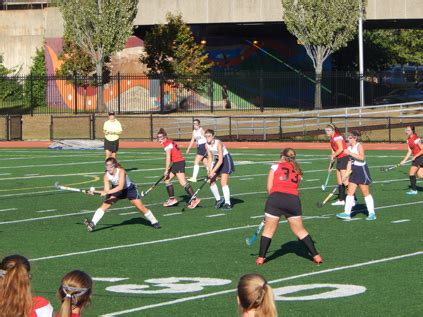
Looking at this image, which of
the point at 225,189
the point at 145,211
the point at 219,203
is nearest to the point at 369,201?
the point at 225,189

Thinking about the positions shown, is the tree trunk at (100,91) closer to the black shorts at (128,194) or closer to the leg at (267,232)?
the black shorts at (128,194)

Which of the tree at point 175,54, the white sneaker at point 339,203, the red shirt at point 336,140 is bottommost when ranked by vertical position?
the white sneaker at point 339,203

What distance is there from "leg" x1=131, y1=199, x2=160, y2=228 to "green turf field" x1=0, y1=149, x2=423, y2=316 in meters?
0.18

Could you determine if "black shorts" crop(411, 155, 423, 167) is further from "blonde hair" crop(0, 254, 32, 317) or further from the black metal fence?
the black metal fence

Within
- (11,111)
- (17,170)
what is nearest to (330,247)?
(17,170)

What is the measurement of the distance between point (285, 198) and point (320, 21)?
4115 centimetres

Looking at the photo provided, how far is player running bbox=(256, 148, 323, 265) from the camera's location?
1574cm

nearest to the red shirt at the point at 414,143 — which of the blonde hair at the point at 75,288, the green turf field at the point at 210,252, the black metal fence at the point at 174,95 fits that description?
the green turf field at the point at 210,252

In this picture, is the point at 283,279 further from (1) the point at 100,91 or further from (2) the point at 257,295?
(1) the point at 100,91

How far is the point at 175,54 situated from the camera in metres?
59.3

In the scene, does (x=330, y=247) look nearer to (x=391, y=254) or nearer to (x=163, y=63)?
(x=391, y=254)

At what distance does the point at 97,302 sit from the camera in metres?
13.3

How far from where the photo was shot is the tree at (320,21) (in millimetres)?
55656

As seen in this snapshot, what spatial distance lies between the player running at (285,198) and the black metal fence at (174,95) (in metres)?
40.0
